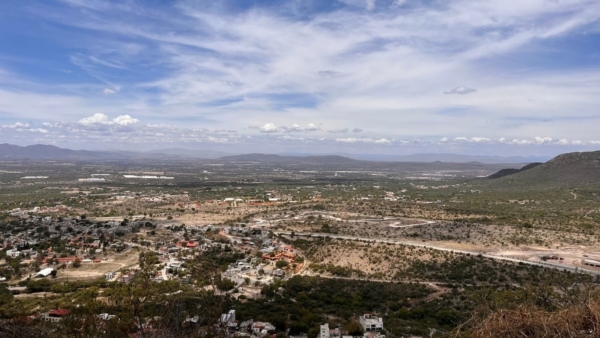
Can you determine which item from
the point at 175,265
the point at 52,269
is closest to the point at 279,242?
the point at 175,265

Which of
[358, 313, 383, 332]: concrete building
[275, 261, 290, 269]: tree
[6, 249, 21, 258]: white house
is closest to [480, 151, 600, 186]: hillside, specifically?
[275, 261, 290, 269]: tree

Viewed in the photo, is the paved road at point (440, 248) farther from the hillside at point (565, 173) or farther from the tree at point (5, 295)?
the hillside at point (565, 173)

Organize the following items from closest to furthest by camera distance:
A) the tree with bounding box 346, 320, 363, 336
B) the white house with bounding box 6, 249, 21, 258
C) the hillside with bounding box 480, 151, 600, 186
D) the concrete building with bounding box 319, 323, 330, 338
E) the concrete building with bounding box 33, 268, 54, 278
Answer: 1. the concrete building with bounding box 319, 323, 330, 338
2. the tree with bounding box 346, 320, 363, 336
3. the concrete building with bounding box 33, 268, 54, 278
4. the white house with bounding box 6, 249, 21, 258
5. the hillside with bounding box 480, 151, 600, 186

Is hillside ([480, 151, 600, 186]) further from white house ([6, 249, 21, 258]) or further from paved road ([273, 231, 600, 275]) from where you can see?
white house ([6, 249, 21, 258])

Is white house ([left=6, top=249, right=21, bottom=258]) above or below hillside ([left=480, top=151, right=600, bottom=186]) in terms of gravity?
below

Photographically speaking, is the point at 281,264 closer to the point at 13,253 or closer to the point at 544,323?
the point at 13,253

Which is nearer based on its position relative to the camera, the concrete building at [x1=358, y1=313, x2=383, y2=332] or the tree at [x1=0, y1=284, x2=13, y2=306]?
the concrete building at [x1=358, y1=313, x2=383, y2=332]

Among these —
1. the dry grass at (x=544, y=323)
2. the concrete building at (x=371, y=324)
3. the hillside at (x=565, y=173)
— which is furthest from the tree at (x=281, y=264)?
the hillside at (x=565, y=173)

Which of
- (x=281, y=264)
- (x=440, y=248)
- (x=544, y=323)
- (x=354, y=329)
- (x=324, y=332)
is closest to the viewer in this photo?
(x=544, y=323)

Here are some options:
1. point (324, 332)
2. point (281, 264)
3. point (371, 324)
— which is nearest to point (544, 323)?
point (324, 332)
